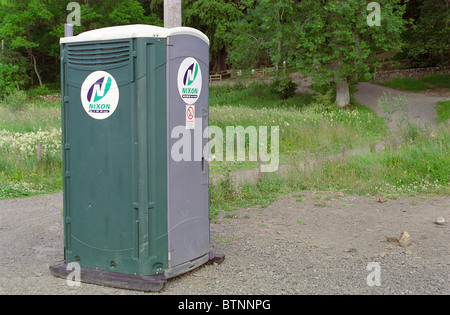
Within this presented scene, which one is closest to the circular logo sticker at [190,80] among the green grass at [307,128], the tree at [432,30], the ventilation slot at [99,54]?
the ventilation slot at [99,54]

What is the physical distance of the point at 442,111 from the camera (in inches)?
1116

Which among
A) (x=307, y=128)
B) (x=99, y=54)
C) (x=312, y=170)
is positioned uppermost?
(x=99, y=54)

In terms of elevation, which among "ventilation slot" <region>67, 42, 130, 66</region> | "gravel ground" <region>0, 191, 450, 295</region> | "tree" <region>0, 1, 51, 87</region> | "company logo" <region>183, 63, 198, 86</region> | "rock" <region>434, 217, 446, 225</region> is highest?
"tree" <region>0, 1, 51, 87</region>

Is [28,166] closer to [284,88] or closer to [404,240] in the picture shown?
[404,240]

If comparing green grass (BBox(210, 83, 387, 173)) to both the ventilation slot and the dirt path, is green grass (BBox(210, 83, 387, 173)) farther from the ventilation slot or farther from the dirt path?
the ventilation slot

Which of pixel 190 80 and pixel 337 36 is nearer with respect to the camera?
pixel 190 80

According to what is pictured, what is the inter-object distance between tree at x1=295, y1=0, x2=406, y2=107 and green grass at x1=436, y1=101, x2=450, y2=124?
14.5ft

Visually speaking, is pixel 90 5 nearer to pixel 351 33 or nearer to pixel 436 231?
pixel 351 33

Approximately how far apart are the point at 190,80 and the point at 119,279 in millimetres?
2321

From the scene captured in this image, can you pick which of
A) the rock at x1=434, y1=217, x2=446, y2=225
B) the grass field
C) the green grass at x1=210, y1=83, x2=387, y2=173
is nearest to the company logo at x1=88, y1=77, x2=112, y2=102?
the grass field

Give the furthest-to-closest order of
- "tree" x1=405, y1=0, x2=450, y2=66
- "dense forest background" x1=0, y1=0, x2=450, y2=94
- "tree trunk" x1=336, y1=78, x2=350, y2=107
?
"tree" x1=405, y1=0, x2=450, y2=66 < "tree trunk" x1=336, y1=78, x2=350, y2=107 < "dense forest background" x1=0, y1=0, x2=450, y2=94

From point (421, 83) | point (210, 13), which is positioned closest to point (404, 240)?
point (421, 83)

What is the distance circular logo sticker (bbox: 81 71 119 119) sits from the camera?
5.40 m

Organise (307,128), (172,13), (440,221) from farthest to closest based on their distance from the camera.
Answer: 1. (307,128)
2. (440,221)
3. (172,13)
